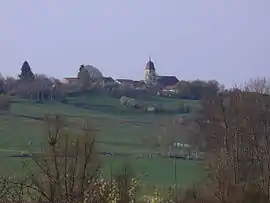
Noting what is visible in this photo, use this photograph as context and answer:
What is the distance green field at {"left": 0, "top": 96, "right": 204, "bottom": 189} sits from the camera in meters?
26.7

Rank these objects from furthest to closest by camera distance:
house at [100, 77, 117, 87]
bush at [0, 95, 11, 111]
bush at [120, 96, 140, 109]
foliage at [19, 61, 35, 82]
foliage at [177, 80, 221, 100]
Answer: foliage at [19, 61, 35, 82]
house at [100, 77, 117, 87]
foliage at [177, 80, 221, 100]
bush at [120, 96, 140, 109]
bush at [0, 95, 11, 111]

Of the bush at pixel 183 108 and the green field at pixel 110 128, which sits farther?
the bush at pixel 183 108

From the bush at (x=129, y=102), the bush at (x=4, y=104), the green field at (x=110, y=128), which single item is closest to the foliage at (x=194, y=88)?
the green field at (x=110, y=128)

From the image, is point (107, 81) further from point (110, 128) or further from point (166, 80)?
point (110, 128)

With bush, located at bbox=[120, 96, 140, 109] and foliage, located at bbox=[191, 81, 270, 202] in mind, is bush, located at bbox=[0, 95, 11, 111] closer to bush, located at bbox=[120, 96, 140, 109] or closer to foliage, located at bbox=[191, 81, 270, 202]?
bush, located at bbox=[120, 96, 140, 109]

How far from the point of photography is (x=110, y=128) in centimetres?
3544

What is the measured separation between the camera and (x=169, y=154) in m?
31.5

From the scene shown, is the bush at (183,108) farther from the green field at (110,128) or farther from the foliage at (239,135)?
the foliage at (239,135)

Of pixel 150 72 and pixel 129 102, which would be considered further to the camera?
pixel 150 72

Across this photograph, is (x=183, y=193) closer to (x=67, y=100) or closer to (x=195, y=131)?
(x=195, y=131)

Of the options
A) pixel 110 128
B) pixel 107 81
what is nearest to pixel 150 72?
pixel 107 81

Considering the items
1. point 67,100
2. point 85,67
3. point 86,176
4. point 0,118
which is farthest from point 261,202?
point 85,67

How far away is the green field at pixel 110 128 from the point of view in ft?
87.5

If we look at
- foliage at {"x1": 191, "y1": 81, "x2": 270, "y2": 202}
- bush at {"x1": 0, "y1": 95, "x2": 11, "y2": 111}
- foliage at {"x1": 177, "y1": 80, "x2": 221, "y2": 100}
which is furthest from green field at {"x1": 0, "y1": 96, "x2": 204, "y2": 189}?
foliage at {"x1": 177, "y1": 80, "x2": 221, "y2": 100}
